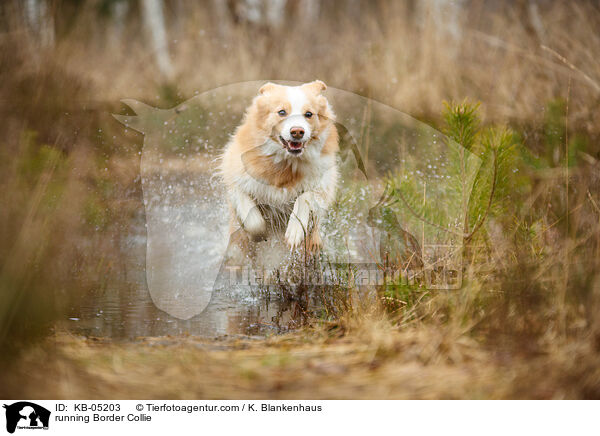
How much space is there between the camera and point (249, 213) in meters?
2.42

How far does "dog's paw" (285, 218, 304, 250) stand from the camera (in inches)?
90.8

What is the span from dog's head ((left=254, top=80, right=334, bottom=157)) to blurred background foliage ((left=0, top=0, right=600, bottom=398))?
0.54 metres

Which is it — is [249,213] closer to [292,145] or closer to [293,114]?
[292,145]

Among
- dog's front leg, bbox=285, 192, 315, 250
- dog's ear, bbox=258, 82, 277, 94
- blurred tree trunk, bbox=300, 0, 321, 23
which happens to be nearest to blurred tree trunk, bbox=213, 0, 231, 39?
blurred tree trunk, bbox=300, 0, 321, 23

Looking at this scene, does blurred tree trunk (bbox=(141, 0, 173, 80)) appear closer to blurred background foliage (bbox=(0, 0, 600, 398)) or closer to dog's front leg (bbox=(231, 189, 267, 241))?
blurred background foliage (bbox=(0, 0, 600, 398))

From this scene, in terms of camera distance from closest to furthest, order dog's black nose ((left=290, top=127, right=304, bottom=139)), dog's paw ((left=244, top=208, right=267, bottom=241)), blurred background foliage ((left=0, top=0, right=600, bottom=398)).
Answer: blurred background foliage ((left=0, top=0, right=600, bottom=398)), dog's black nose ((left=290, top=127, right=304, bottom=139)), dog's paw ((left=244, top=208, right=267, bottom=241))

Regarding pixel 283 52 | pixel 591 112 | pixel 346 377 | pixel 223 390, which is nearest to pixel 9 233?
pixel 223 390

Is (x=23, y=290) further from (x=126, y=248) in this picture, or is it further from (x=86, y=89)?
(x=86, y=89)

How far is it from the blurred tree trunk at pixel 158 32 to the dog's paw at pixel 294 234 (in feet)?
4.28

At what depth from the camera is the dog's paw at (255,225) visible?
242 cm

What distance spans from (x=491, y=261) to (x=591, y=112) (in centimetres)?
108

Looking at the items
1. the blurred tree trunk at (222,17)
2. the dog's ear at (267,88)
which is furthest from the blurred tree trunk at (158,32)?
the dog's ear at (267,88)

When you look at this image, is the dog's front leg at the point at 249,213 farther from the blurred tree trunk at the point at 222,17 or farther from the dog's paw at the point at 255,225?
the blurred tree trunk at the point at 222,17
